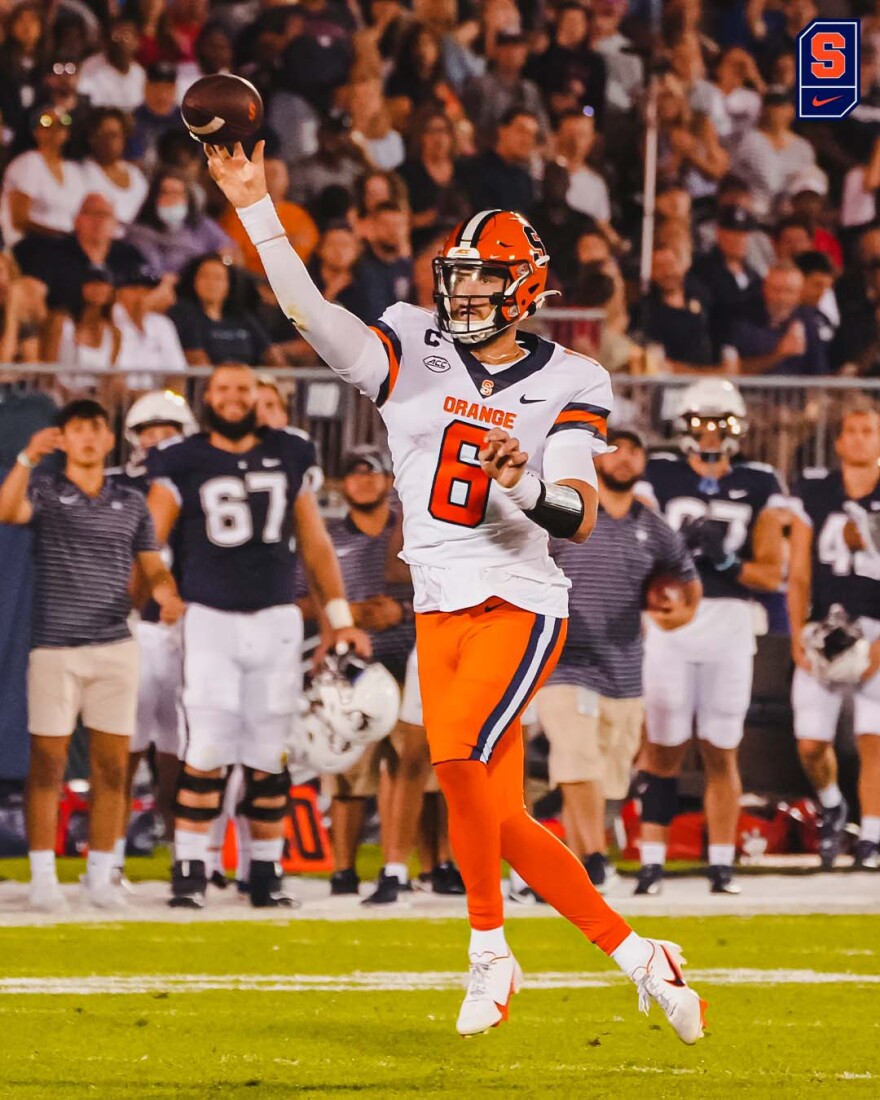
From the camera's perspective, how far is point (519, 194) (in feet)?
42.6

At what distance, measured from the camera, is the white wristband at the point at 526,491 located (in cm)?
474

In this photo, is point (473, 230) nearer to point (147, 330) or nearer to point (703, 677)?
point (703, 677)

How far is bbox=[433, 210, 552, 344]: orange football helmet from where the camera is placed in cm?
517

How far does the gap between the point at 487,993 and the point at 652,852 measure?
3.87 m

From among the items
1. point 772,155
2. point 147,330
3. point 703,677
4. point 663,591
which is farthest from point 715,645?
point 772,155

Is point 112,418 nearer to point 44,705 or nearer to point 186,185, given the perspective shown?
Answer: point 186,185

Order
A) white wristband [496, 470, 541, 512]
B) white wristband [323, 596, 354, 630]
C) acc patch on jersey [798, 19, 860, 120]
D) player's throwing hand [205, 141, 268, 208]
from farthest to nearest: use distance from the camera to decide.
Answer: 1. acc patch on jersey [798, 19, 860, 120]
2. white wristband [323, 596, 354, 630]
3. player's throwing hand [205, 141, 268, 208]
4. white wristband [496, 470, 541, 512]

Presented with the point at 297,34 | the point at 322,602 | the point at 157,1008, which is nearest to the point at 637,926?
the point at 322,602

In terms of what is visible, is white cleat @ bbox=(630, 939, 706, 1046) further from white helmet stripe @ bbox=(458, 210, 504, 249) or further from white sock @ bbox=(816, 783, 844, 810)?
white sock @ bbox=(816, 783, 844, 810)

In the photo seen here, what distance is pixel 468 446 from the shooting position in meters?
5.13

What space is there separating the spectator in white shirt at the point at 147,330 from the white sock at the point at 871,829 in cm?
401

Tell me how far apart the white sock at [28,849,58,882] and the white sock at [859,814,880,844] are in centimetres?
372

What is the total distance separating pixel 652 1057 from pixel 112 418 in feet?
20.6

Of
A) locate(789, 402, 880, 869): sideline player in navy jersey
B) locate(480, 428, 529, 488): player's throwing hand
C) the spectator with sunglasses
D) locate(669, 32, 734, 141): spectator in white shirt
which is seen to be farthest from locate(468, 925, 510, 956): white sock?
locate(669, 32, 734, 141): spectator in white shirt
